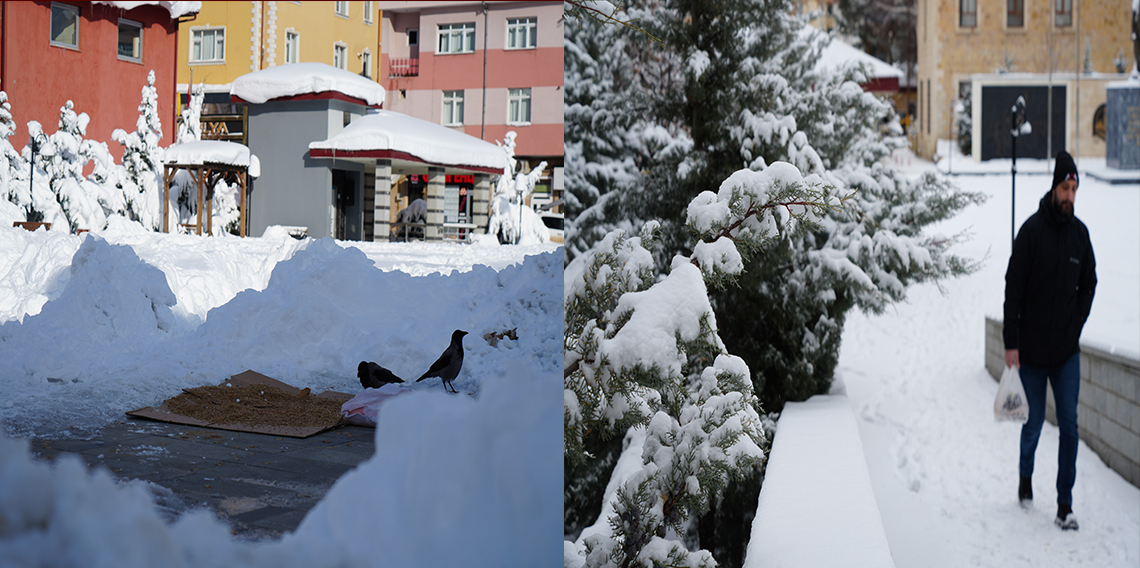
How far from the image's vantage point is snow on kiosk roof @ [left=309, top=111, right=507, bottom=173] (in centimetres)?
171

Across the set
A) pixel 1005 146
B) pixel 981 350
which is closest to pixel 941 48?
pixel 1005 146

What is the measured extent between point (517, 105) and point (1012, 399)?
2.33m

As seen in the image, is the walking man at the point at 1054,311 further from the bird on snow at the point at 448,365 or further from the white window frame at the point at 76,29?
the white window frame at the point at 76,29

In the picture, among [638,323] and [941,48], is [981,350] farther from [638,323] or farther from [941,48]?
[638,323]

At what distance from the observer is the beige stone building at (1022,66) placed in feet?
16.6

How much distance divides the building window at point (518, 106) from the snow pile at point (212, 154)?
54 centimetres

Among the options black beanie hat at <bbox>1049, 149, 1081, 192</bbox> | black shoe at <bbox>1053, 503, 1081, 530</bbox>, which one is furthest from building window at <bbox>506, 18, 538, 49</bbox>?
black shoe at <bbox>1053, 503, 1081, 530</bbox>

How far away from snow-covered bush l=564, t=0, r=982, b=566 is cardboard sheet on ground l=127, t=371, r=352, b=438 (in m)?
2.28

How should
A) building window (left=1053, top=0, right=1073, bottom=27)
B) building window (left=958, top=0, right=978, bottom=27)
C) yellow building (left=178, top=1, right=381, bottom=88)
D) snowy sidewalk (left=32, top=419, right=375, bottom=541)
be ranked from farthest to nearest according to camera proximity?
building window (left=958, top=0, right=978, bottom=27)
building window (left=1053, top=0, right=1073, bottom=27)
yellow building (left=178, top=1, right=381, bottom=88)
snowy sidewalk (left=32, top=419, right=375, bottom=541)

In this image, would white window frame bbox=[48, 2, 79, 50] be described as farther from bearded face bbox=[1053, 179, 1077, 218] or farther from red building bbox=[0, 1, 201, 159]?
bearded face bbox=[1053, 179, 1077, 218]

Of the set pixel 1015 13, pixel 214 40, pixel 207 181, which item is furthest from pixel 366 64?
pixel 1015 13

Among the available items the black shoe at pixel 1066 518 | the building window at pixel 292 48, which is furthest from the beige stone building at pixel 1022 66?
the building window at pixel 292 48

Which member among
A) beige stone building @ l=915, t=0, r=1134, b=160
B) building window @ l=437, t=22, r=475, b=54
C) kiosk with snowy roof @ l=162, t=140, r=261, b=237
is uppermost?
beige stone building @ l=915, t=0, r=1134, b=160

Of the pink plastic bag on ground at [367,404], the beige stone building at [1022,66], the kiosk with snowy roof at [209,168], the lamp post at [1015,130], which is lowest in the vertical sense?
the pink plastic bag on ground at [367,404]
